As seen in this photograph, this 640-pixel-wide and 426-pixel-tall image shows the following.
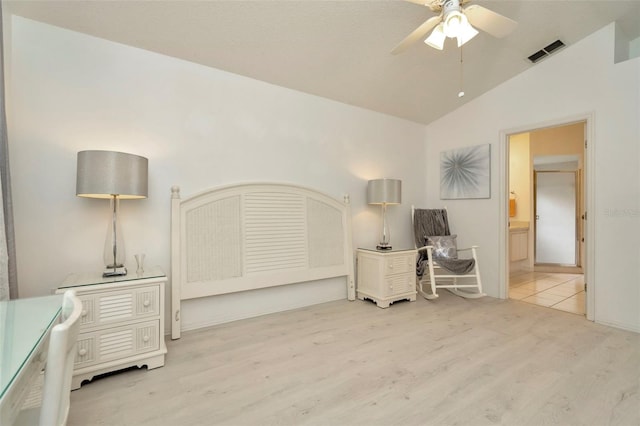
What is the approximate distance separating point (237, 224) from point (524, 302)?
3148 millimetres

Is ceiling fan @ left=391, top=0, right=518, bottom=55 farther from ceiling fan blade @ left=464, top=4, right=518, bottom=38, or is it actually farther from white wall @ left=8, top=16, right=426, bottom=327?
white wall @ left=8, top=16, right=426, bottom=327

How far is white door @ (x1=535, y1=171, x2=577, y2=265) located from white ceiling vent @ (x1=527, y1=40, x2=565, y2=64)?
10.8ft

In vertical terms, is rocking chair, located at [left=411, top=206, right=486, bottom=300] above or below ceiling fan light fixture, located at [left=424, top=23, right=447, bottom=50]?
below

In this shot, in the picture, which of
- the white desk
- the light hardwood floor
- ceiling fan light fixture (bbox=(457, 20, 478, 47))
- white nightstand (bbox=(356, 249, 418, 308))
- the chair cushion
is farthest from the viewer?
the chair cushion

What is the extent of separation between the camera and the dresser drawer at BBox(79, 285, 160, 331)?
1.67 metres

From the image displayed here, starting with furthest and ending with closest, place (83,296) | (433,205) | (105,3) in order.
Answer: (433,205)
(105,3)
(83,296)

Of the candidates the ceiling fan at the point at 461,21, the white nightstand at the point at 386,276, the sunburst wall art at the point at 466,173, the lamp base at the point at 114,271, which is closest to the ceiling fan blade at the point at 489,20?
the ceiling fan at the point at 461,21

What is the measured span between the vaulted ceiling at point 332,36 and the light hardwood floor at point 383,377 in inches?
90.3

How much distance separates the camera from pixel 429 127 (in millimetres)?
4113

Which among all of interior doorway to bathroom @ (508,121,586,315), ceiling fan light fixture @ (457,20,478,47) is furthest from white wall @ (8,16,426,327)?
interior doorway to bathroom @ (508,121,586,315)

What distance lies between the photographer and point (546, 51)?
2.87 m

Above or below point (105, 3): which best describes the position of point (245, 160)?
below

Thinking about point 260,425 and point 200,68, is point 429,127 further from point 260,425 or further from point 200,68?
point 260,425

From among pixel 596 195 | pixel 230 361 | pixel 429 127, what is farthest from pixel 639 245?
pixel 230 361
